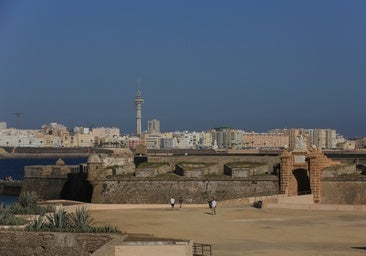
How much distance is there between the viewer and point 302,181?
4044cm

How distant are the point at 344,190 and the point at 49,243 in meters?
23.8

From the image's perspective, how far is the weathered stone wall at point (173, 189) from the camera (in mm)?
42312

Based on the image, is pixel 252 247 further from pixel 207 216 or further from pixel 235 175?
pixel 235 175

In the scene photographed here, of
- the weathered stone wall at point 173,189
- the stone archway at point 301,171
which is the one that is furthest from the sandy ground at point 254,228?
the weathered stone wall at point 173,189

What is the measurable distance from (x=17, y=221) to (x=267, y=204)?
1394cm

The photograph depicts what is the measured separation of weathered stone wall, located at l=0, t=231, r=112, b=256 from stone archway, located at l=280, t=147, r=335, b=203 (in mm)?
20519

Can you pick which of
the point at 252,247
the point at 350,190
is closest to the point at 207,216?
the point at 252,247

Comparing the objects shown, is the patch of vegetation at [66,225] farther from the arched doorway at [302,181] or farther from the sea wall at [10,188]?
the sea wall at [10,188]

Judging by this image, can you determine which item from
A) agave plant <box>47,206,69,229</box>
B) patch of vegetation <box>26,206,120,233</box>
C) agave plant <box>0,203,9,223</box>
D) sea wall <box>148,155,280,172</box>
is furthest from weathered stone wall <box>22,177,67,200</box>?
agave plant <box>47,206,69,229</box>

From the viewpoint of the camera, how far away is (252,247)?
21031mm

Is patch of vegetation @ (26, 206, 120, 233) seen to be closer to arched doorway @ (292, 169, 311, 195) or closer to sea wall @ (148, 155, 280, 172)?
arched doorway @ (292, 169, 311, 195)

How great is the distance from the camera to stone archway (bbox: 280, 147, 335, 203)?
126 ft

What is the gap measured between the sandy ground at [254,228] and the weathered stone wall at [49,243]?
349cm

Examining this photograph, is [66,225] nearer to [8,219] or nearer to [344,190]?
[8,219]
